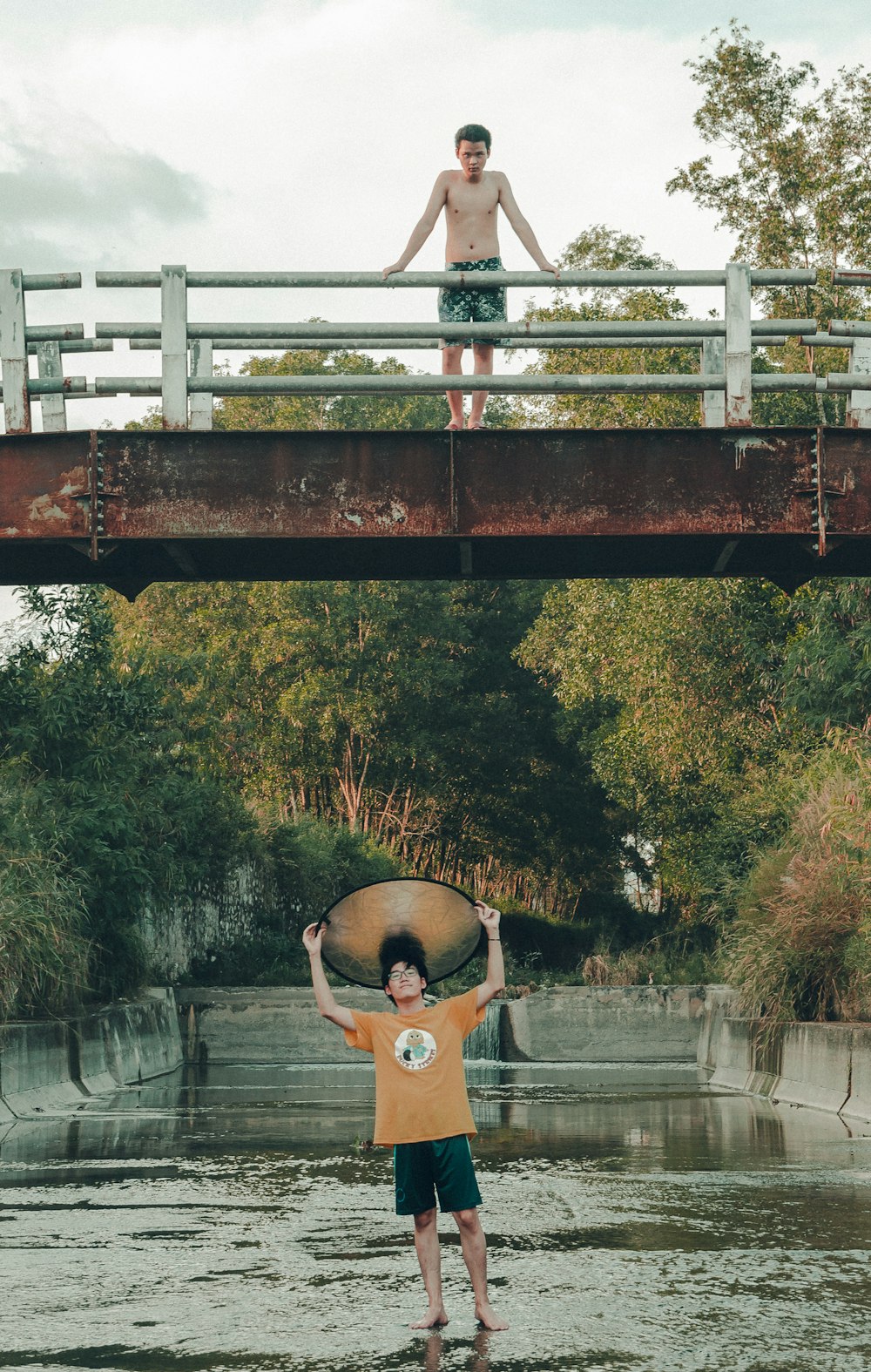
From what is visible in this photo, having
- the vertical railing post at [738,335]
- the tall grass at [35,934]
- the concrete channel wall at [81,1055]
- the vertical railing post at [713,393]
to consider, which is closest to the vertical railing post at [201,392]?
the vertical railing post at [713,393]

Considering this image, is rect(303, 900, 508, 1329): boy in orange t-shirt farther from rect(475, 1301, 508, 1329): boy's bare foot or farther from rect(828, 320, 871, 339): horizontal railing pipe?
rect(828, 320, 871, 339): horizontal railing pipe

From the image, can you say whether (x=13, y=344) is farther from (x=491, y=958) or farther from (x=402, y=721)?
(x=402, y=721)

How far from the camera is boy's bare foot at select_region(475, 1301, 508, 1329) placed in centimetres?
686

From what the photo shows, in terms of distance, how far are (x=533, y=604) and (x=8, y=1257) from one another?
50.3 m

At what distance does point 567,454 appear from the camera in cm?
1263

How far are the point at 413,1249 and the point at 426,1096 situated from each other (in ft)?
7.97

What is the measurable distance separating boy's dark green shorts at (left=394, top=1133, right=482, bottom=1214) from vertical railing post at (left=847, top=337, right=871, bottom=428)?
304 inches

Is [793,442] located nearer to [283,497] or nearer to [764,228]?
[283,497]

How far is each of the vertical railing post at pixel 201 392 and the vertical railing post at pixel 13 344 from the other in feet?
3.93

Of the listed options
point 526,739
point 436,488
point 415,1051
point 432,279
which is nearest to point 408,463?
point 436,488

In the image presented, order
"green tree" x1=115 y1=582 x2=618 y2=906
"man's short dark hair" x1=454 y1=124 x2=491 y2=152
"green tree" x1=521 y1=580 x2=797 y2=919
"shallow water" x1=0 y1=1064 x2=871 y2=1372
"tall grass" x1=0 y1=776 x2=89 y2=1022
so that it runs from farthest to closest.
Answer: "green tree" x1=115 y1=582 x2=618 y2=906 < "green tree" x1=521 y1=580 x2=797 y2=919 < "tall grass" x1=0 y1=776 x2=89 y2=1022 < "man's short dark hair" x1=454 y1=124 x2=491 y2=152 < "shallow water" x1=0 y1=1064 x2=871 y2=1372

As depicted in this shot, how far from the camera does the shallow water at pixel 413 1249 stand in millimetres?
6645

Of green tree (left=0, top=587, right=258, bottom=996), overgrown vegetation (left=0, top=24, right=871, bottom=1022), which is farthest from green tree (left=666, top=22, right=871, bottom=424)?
green tree (left=0, top=587, right=258, bottom=996)

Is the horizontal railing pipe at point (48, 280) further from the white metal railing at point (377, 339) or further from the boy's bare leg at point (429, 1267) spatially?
the boy's bare leg at point (429, 1267)
